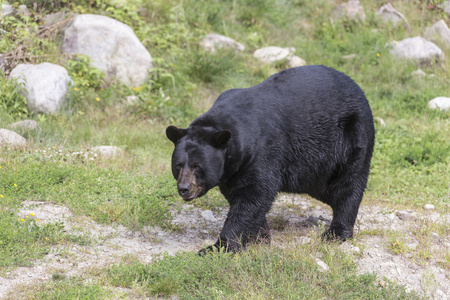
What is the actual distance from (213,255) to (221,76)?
5850mm

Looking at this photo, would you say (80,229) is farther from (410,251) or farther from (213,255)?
(410,251)

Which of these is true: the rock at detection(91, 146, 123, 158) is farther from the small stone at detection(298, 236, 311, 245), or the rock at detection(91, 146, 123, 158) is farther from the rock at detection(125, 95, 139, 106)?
the small stone at detection(298, 236, 311, 245)

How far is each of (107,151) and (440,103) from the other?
18.9 feet

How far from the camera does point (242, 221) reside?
4.55 meters

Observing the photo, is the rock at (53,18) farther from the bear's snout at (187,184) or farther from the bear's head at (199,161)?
the bear's snout at (187,184)

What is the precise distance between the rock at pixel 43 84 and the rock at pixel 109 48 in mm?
810

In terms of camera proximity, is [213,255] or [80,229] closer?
[213,255]

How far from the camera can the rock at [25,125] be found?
7.00 meters

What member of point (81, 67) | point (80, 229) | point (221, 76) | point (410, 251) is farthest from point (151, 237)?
point (221, 76)

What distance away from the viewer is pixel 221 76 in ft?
31.9

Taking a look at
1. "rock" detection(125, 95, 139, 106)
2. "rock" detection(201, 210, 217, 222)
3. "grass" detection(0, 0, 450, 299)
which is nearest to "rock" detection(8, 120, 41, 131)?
"grass" detection(0, 0, 450, 299)

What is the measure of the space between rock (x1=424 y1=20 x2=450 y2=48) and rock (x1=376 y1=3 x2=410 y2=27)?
0.56 m

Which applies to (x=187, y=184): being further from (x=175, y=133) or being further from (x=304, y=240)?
(x=304, y=240)

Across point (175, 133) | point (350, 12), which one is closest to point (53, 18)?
point (175, 133)
